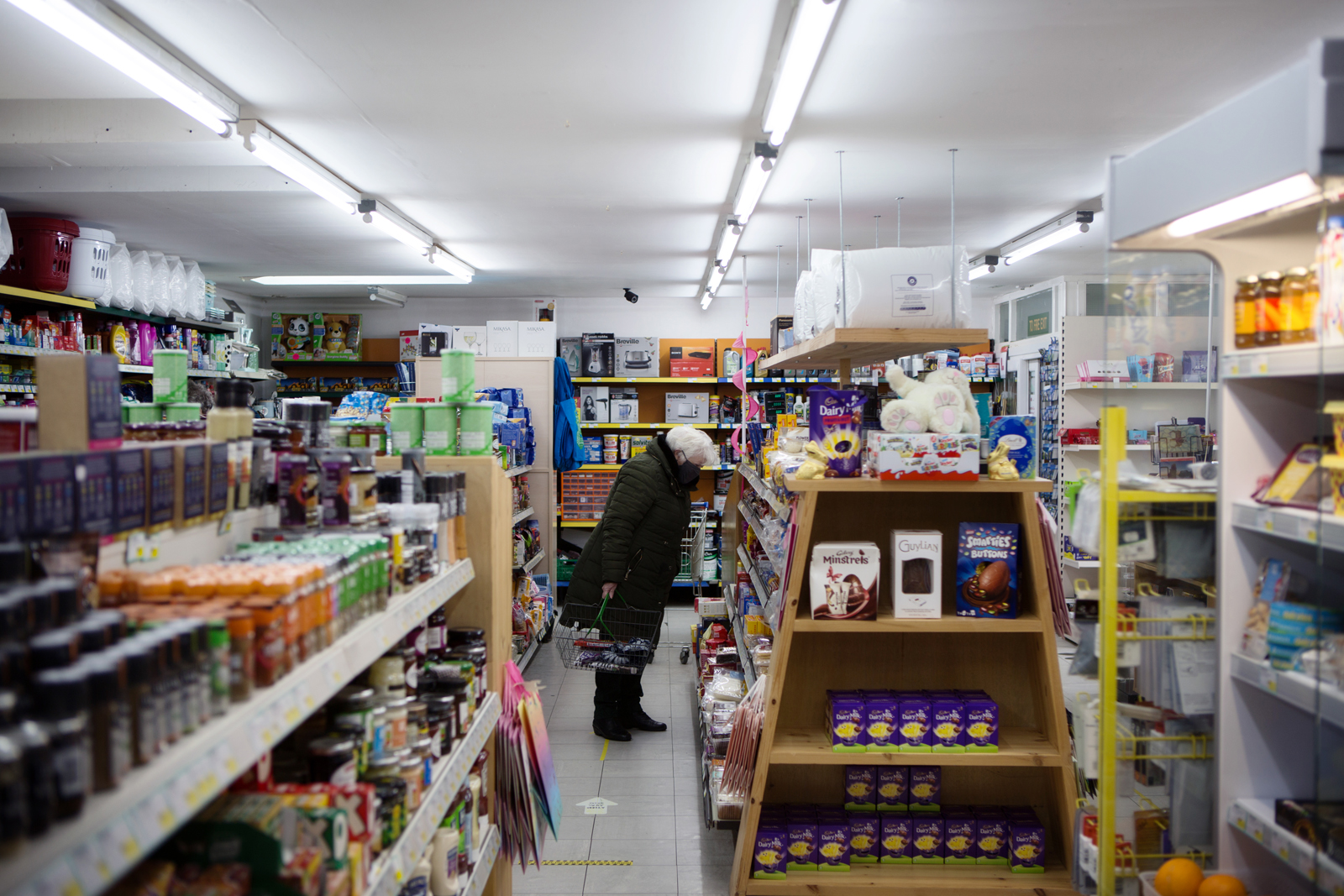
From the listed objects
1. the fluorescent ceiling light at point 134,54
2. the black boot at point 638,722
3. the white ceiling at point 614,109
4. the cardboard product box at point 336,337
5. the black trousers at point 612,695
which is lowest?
the black boot at point 638,722

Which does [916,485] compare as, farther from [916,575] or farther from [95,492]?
[95,492]

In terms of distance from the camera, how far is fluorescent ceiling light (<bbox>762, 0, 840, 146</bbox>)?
102 inches

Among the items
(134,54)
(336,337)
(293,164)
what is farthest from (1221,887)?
(336,337)

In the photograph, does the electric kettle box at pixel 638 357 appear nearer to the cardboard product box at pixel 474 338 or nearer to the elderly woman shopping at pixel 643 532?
the cardboard product box at pixel 474 338

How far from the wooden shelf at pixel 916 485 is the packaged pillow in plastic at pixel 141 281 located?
5.75m

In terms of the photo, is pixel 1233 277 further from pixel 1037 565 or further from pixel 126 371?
pixel 126 371

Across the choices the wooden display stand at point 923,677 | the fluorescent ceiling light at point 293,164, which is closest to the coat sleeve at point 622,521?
the wooden display stand at point 923,677

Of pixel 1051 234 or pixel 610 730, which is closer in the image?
pixel 610 730

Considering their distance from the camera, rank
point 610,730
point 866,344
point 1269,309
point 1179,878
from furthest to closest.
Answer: point 610,730 < point 866,344 < point 1179,878 < point 1269,309

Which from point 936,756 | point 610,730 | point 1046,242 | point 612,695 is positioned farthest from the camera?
point 1046,242

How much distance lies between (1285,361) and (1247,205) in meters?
0.35

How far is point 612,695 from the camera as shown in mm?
4820

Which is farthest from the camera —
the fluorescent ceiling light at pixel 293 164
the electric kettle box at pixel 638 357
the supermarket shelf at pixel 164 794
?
the electric kettle box at pixel 638 357

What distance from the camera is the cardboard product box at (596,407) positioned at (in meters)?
8.54
